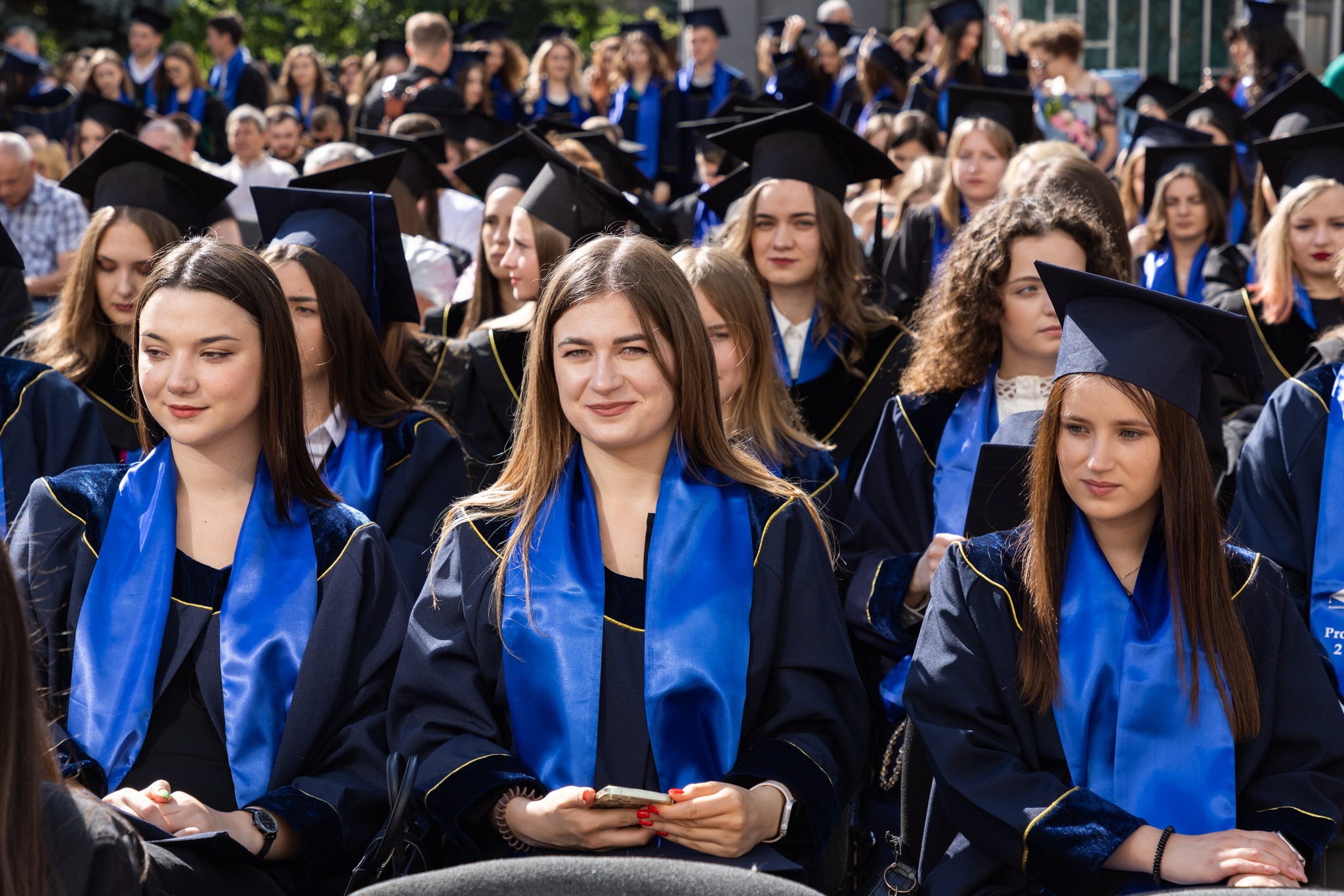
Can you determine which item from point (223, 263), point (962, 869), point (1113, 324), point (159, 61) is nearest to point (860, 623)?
point (962, 869)

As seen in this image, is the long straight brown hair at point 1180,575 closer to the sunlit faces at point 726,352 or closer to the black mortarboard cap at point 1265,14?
the sunlit faces at point 726,352

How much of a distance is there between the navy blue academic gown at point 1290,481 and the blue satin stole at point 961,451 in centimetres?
65

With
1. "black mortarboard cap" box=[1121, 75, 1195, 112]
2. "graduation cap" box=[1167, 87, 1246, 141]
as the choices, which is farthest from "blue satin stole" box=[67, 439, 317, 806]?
"black mortarboard cap" box=[1121, 75, 1195, 112]

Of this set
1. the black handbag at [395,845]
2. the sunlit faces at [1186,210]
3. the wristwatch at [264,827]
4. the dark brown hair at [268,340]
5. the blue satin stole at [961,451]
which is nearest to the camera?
the black handbag at [395,845]

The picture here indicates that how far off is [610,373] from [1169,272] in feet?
14.6

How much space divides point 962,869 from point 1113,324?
108 centimetres

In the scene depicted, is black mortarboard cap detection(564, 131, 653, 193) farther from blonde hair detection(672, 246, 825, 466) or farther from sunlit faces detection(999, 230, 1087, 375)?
sunlit faces detection(999, 230, 1087, 375)

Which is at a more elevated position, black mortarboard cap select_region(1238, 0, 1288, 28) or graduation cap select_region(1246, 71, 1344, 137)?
black mortarboard cap select_region(1238, 0, 1288, 28)

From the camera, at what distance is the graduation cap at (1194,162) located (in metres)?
6.54

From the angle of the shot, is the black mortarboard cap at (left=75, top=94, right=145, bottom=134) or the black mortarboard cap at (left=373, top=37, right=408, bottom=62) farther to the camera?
the black mortarboard cap at (left=373, top=37, right=408, bottom=62)

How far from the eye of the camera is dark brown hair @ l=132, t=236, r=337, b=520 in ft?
9.37

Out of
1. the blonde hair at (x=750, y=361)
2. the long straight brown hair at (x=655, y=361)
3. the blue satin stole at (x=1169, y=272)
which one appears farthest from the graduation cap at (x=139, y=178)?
the blue satin stole at (x=1169, y=272)

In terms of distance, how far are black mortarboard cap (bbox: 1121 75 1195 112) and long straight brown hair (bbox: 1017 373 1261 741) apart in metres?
7.56

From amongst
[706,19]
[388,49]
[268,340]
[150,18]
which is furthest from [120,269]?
[150,18]
